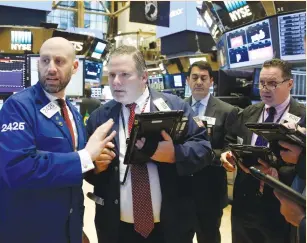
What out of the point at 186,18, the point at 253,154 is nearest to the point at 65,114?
the point at 253,154

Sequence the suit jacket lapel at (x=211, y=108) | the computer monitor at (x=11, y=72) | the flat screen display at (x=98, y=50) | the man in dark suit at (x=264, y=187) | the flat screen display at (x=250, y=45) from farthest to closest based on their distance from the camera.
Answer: the flat screen display at (x=98, y=50), the flat screen display at (x=250, y=45), the computer monitor at (x=11, y=72), the suit jacket lapel at (x=211, y=108), the man in dark suit at (x=264, y=187)

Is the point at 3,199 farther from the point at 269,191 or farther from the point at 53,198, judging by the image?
the point at 269,191

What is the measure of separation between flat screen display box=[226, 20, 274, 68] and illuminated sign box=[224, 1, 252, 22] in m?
0.23

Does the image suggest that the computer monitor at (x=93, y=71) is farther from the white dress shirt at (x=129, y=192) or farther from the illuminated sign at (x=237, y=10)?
the white dress shirt at (x=129, y=192)

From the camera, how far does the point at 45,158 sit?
5.06 feet

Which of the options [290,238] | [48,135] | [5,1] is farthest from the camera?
[5,1]

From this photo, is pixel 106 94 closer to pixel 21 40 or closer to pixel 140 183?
pixel 21 40

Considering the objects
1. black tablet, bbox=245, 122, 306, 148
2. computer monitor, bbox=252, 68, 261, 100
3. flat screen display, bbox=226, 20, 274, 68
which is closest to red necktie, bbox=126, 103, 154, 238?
black tablet, bbox=245, 122, 306, 148

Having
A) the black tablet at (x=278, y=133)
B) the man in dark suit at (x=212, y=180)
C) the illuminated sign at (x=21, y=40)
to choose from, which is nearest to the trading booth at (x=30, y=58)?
the illuminated sign at (x=21, y=40)

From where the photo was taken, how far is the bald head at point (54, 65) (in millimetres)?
1770

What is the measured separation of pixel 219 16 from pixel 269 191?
4.97m

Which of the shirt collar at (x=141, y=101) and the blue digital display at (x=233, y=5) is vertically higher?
the blue digital display at (x=233, y=5)

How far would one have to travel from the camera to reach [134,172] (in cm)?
193

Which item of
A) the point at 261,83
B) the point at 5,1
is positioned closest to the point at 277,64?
the point at 261,83
